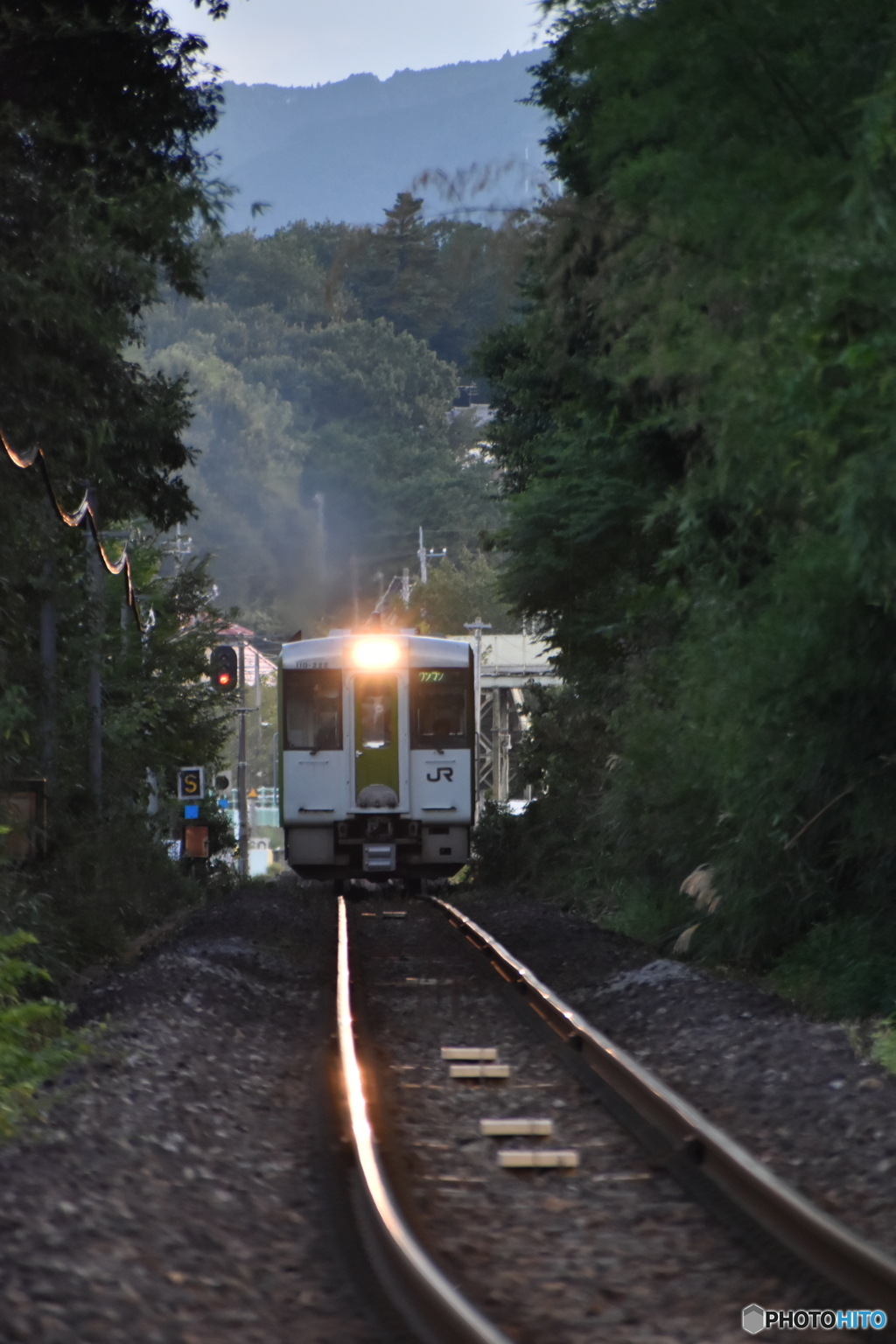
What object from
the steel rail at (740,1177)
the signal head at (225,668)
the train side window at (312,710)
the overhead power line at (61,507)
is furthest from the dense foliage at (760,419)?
the signal head at (225,668)

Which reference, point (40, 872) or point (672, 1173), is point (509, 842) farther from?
point (672, 1173)

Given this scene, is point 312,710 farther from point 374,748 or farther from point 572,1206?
point 572,1206

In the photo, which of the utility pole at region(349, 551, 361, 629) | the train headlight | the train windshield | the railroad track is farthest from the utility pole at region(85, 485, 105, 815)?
the utility pole at region(349, 551, 361, 629)

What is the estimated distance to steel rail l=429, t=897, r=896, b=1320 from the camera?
4.33 meters

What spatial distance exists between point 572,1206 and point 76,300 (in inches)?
332

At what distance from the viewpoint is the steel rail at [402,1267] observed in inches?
160

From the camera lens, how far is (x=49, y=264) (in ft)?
38.5

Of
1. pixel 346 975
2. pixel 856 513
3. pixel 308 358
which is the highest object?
pixel 308 358

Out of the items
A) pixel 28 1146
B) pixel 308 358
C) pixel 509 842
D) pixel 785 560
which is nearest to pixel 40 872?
pixel 785 560

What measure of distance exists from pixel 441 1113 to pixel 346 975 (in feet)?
15.5

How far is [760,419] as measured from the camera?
923cm

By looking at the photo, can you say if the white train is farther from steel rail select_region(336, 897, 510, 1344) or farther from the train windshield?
steel rail select_region(336, 897, 510, 1344)

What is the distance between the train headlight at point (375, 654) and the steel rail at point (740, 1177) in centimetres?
1167

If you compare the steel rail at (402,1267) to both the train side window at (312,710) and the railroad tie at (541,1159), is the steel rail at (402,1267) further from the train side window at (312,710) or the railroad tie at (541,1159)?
the train side window at (312,710)
